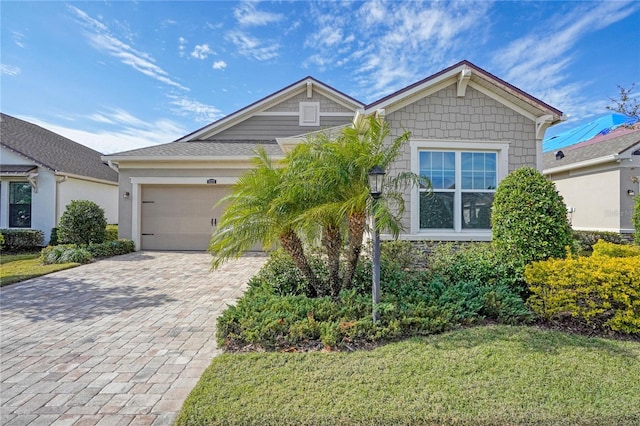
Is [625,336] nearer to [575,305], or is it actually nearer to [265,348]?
[575,305]

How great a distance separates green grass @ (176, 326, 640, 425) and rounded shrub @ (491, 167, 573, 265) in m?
1.69

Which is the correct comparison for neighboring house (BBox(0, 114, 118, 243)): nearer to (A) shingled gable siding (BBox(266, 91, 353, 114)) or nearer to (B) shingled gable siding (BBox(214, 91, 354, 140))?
(B) shingled gable siding (BBox(214, 91, 354, 140))

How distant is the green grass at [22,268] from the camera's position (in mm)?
7464

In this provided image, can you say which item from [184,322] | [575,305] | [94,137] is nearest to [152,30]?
[184,322]

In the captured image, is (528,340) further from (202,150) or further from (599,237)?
(202,150)

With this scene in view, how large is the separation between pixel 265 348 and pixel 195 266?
6069 mm

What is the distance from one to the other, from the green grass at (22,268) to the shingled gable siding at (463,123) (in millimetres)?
9227

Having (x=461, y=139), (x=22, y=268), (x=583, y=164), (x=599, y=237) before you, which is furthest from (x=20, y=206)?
(x=583, y=164)

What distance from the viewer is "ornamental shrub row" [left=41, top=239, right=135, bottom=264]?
9289 millimetres

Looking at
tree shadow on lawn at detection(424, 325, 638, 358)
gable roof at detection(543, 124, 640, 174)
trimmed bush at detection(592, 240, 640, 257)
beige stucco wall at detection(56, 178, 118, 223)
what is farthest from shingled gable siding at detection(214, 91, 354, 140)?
tree shadow on lawn at detection(424, 325, 638, 358)

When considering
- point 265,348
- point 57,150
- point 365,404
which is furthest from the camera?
point 57,150

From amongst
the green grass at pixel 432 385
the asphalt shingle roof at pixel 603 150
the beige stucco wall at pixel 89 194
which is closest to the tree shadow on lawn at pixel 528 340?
the green grass at pixel 432 385

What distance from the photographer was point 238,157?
441 inches

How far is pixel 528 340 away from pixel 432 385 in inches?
72.1
